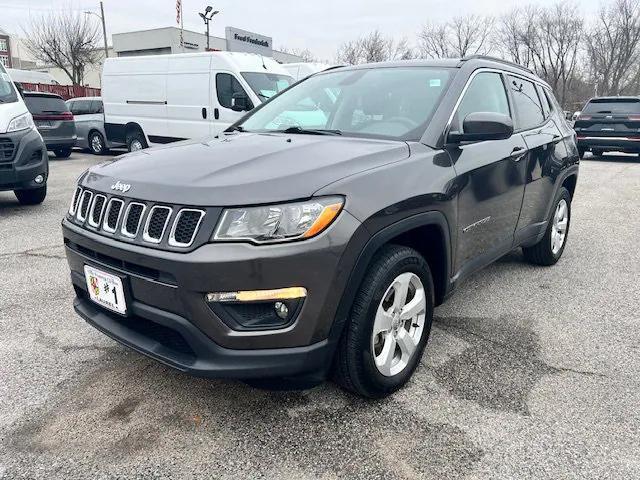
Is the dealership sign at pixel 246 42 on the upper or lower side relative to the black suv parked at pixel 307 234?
upper

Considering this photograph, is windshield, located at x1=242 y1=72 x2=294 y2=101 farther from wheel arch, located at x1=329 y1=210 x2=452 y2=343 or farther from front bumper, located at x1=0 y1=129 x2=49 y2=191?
wheel arch, located at x1=329 y1=210 x2=452 y2=343

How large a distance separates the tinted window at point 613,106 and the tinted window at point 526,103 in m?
10.5

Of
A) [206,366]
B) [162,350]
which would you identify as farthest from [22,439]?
[206,366]

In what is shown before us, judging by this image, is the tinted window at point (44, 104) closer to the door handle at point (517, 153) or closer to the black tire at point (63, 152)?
the black tire at point (63, 152)

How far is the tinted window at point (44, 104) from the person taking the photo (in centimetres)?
1194

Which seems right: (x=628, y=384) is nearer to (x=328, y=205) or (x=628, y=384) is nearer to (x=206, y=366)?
(x=328, y=205)

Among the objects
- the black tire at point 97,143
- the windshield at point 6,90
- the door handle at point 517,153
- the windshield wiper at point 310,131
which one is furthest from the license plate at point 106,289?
the black tire at point 97,143

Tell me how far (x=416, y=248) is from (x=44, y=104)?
12.3m

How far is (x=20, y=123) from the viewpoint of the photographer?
6.40 metres

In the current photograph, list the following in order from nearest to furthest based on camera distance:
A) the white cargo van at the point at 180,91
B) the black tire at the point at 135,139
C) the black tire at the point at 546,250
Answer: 1. the black tire at the point at 546,250
2. the white cargo van at the point at 180,91
3. the black tire at the point at 135,139

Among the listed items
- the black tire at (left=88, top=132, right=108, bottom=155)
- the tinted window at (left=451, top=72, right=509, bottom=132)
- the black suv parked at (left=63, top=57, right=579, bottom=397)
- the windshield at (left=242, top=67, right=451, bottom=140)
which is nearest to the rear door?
the tinted window at (left=451, top=72, right=509, bottom=132)

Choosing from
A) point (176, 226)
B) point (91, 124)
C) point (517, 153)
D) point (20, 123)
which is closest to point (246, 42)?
point (91, 124)

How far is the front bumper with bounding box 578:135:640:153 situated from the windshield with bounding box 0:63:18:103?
1266 centimetres

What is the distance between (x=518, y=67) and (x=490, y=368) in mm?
2540
